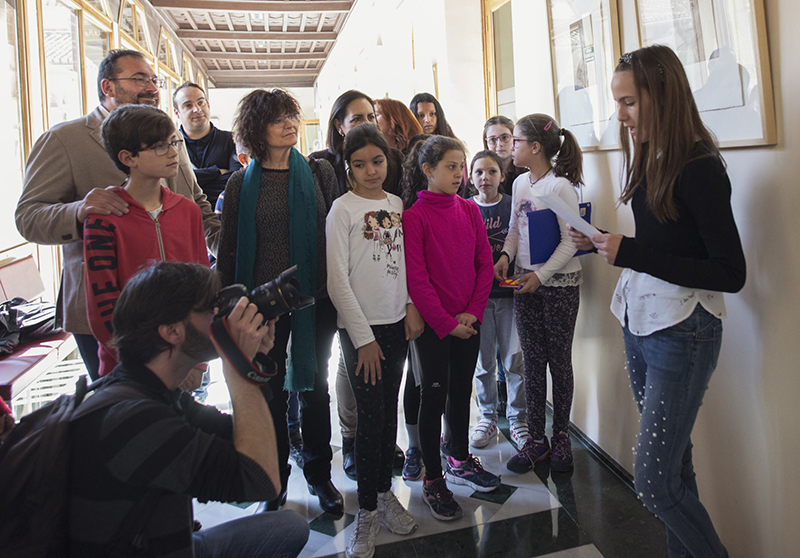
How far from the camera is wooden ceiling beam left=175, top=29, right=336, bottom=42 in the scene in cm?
1059

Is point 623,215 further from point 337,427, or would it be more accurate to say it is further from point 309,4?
point 309,4

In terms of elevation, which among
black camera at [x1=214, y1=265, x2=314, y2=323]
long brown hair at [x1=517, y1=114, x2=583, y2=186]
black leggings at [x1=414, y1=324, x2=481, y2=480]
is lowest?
black leggings at [x1=414, y1=324, x2=481, y2=480]

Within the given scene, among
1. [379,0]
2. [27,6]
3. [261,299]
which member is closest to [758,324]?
[261,299]

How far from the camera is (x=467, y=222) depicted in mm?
2068

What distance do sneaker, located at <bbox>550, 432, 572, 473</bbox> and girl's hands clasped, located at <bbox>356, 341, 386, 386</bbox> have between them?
95cm

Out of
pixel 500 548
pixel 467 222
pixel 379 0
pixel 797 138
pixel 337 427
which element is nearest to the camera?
pixel 797 138

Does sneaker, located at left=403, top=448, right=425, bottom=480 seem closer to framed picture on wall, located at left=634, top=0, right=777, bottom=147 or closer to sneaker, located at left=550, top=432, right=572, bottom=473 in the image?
sneaker, located at left=550, top=432, right=572, bottom=473

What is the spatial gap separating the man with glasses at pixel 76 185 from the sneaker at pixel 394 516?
107 cm

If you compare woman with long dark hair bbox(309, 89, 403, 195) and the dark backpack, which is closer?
the dark backpack

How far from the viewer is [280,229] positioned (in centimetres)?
194

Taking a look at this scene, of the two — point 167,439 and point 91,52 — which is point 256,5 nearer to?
point 91,52

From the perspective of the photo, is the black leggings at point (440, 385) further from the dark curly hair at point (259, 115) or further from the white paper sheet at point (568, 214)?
the dark curly hair at point (259, 115)

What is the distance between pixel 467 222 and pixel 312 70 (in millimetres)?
15301

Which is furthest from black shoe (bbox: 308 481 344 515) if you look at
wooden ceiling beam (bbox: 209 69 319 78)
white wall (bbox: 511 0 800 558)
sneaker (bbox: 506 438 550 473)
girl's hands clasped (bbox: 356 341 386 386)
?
wooden ceiling beam (bbox: 209 69 319 78)
